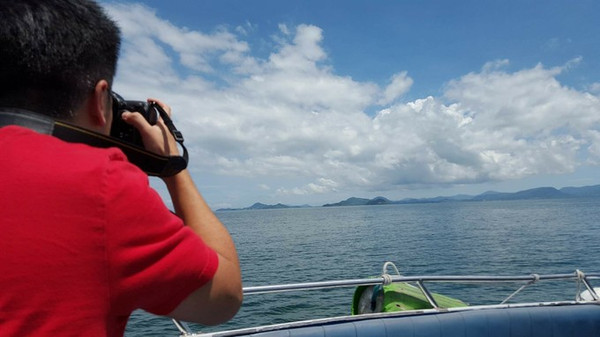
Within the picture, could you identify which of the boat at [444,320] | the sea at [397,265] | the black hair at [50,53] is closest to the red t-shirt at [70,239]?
the black hair at [50,53]

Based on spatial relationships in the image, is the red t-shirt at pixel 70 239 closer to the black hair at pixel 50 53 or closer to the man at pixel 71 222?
the man at pixel 71 222

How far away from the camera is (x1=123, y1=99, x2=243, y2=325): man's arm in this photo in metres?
1.05

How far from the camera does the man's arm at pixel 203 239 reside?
1053 millimetres

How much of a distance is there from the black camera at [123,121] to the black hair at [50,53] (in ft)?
0.65

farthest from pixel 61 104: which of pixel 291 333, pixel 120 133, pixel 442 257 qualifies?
pixel 442 257

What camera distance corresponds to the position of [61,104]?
104cm

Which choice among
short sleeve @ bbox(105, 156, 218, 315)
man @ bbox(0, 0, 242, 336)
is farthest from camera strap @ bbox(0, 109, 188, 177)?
short sleeve @ bbox(105, 156, 218, 315)

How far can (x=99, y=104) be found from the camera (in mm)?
1124

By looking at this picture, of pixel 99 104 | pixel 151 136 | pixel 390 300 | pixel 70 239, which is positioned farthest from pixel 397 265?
pixel 70 239

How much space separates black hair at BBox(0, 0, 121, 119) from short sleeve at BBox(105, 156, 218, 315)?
11.9 inches

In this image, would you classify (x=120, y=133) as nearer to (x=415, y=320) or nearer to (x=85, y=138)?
(x=85, y=138)

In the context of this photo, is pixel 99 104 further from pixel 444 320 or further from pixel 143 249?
pixel 444 320

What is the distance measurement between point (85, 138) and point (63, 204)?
26 cm

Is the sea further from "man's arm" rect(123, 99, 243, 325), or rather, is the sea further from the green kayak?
"man's arm" rect(123, 99, 243, 325)
